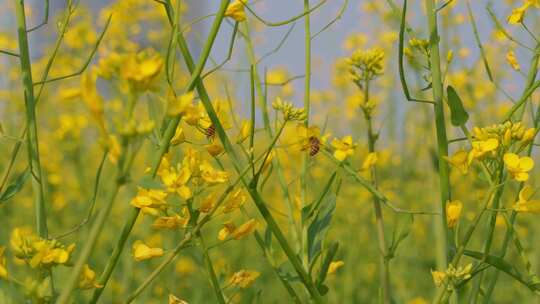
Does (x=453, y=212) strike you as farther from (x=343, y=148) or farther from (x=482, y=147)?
(x=343, y=148)

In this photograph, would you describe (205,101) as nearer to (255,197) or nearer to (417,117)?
(255,197)

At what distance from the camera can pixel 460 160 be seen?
2.93ft

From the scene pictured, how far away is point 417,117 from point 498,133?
249 cm

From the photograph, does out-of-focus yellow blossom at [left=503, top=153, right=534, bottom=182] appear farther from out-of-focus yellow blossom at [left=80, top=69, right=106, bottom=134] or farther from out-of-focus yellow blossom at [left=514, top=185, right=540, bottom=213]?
out-of-focus yellow blossom at [left=80, top=69, right=106, bottom=134]

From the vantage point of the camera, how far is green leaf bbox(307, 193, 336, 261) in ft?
3.23

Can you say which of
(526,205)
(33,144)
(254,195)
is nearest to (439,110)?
(526,205)

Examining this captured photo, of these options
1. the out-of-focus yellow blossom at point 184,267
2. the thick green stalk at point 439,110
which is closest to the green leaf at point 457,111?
the thick green stalk at point 439,110

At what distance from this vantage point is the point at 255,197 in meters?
0.88

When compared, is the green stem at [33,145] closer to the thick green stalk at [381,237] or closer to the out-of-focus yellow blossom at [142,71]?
the out-of-focus yellow blossom at [142,71]

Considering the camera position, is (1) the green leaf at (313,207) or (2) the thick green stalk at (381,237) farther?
(2) the thick green stalk at (381,237)

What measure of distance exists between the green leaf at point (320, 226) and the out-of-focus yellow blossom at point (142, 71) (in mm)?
441

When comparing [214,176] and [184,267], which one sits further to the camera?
[184,267]

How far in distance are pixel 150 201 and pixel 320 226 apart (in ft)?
0.88

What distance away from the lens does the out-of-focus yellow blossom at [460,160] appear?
887 mm
